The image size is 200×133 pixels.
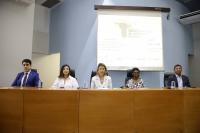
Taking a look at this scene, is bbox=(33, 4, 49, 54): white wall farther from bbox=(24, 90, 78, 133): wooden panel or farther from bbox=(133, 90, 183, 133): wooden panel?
bbox=(133, 90, 183, 133): wooden panel

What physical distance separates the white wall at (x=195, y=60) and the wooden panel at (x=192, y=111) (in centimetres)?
383

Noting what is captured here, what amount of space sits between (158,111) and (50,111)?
49.6 inches

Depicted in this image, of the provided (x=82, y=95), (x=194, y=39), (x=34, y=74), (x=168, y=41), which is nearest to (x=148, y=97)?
(x=82, y=95)

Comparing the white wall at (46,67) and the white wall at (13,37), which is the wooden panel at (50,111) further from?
the white wall at (46,67)

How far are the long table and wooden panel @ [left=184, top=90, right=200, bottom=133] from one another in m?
0.24

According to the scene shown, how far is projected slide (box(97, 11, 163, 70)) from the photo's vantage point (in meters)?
4.83

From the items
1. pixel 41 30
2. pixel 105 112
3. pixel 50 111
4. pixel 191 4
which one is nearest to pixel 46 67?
pixel 41 30

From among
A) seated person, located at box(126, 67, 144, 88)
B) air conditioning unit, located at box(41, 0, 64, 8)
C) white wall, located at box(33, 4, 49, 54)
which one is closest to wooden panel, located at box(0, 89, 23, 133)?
seated person, located at box(126, 67, 144, 88)

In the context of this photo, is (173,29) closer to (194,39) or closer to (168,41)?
(168,41)

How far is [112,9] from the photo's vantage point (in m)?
4.90

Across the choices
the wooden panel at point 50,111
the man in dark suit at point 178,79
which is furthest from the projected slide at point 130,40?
the wooden panel at point 50,111

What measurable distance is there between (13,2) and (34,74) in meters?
1.97

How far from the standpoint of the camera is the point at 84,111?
2.42 m

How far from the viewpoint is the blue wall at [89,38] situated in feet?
16.7
